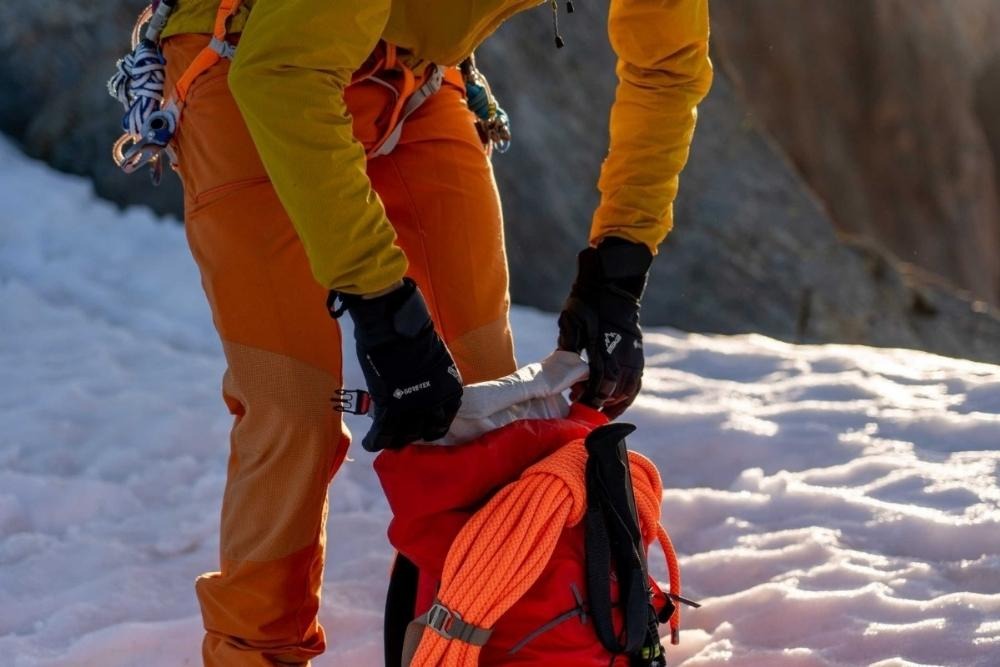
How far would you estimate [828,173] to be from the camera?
12.5 meters

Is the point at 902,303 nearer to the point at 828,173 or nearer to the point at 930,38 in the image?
the point at 828,173

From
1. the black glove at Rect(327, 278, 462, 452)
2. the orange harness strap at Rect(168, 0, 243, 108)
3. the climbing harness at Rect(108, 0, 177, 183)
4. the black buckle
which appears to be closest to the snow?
the black buckle

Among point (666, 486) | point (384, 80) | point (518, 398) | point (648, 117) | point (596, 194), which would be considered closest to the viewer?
point (518, 398)

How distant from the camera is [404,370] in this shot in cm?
190

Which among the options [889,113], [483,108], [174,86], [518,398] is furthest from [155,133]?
[889,113]

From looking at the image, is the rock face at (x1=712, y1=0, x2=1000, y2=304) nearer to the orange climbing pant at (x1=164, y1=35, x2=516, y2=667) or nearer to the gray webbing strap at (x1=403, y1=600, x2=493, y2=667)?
the orange climbing pant at (x1=164, y1=35, x2=516, y2=667)

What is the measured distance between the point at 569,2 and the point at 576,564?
110 cm

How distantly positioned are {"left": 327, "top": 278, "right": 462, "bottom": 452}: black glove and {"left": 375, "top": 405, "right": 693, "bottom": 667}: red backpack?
0.05 metres

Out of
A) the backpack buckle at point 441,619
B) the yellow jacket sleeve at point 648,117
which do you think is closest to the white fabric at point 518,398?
the backpack buckle at point 441,619

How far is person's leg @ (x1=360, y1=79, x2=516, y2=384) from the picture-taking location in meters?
2.22

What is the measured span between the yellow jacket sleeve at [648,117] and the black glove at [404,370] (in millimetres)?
641

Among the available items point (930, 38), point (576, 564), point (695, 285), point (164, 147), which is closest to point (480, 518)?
point (576, 564)

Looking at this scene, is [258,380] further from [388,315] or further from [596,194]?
[596,194]

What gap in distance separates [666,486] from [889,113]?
36.2 feet
